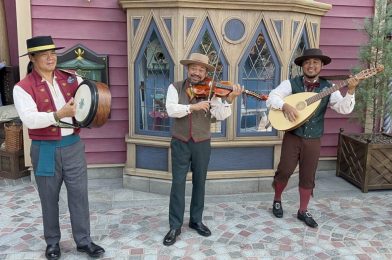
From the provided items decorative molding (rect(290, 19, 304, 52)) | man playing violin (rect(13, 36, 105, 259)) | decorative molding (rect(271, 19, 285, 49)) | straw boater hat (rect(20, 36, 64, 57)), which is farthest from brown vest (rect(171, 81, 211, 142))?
decorative molding (rect(290, 19, 304, 52))

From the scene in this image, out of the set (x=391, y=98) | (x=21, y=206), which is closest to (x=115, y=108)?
(x=21, y=206)

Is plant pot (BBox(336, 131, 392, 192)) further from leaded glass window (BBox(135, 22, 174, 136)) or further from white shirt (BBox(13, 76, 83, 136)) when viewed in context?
white shirt (BBox(13, 76, 83, 136))

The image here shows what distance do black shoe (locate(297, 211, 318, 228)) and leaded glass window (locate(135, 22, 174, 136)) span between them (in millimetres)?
1675

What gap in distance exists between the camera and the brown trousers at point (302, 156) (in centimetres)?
372

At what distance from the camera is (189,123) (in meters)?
3.27

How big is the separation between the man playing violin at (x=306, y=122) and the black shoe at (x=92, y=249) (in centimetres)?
184

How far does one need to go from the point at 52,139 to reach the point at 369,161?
3503 millimetres

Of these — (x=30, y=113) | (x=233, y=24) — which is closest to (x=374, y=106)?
(x=233, y=24)

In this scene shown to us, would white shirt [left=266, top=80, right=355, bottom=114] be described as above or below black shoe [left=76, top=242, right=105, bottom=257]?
above

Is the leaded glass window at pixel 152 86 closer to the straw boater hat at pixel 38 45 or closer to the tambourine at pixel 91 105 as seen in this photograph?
the tambourine at pixel 91 105

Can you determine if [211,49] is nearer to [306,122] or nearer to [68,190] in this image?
[306,122]

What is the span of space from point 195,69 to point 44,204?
158cm

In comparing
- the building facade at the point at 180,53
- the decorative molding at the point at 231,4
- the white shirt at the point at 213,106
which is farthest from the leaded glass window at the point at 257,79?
the white shirt at the point at 213,106

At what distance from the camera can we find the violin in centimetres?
313
